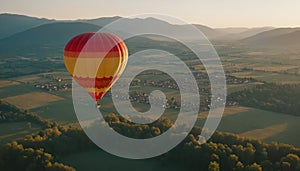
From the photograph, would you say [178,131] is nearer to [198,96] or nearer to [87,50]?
[87,50]

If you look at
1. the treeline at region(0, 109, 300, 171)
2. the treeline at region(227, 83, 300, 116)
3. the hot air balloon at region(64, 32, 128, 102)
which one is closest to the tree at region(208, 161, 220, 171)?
the treeline at region(0, 109, 300, 171)

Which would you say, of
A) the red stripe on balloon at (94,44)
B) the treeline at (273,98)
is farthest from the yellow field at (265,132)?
the red stripe on balloon at (94,44)

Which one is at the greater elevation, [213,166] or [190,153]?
[213,166]

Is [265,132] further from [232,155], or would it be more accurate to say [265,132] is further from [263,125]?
[232,155]

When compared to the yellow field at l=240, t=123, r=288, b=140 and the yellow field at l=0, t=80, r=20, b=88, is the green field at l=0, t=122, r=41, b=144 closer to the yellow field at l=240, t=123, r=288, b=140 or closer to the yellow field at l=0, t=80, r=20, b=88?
the yellow field at l=240, t=123, r=288, b=140

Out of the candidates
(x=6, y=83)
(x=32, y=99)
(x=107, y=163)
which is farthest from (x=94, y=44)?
(x=6, y=83)
